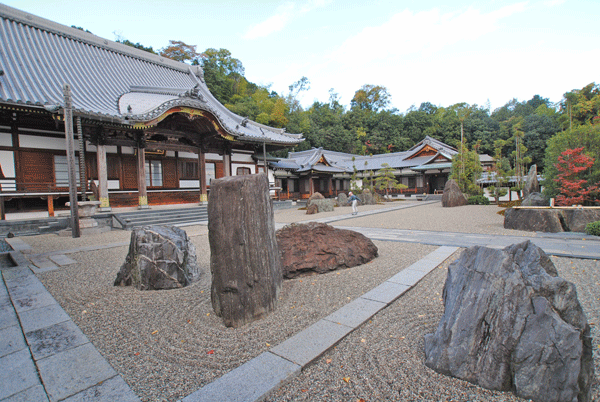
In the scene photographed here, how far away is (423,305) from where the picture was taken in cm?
321

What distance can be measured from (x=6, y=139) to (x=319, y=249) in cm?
1252

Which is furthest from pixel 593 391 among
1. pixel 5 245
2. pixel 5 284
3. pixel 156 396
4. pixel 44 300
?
pixel 5 245

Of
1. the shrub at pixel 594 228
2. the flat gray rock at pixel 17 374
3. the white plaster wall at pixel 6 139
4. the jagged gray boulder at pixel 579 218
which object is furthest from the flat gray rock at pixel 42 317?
the white plaster wall at pixel 6 139

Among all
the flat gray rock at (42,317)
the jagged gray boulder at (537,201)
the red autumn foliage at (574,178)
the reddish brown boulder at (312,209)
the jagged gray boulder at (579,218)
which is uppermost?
the red autumn foliage at (574,178)

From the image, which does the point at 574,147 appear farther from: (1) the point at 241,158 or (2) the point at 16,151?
(2) the point at 16,151

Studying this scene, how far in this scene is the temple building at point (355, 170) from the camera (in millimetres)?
26547

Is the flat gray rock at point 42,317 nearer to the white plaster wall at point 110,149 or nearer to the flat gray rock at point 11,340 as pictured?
the flat gray rock at point 11,340

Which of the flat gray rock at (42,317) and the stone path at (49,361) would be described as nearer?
the stone path at (49,361)

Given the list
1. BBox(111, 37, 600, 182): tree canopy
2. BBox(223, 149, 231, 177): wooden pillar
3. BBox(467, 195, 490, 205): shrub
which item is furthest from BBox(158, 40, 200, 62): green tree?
BBox(467, 195, 490, 205): shrub

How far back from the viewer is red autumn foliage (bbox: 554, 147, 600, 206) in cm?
884

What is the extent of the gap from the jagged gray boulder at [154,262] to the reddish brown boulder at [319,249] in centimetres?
152

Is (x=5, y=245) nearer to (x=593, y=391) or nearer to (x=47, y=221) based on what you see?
(x=47, y=221)

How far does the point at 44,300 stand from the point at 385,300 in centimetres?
418

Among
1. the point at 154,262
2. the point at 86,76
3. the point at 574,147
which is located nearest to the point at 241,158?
the point at 86,76
